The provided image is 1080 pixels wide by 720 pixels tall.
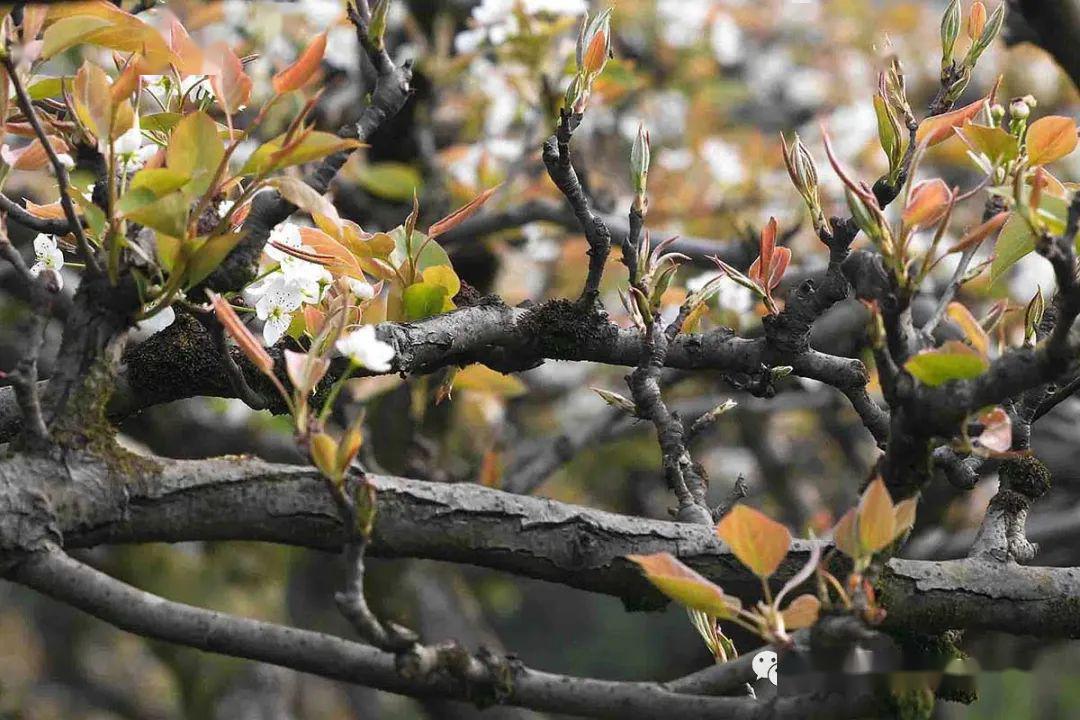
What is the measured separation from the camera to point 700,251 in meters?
2.35

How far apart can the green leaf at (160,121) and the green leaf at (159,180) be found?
233 millimetres

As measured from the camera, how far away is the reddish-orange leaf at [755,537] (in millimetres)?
965

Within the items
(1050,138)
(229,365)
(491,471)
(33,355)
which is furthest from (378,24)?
(491,471)

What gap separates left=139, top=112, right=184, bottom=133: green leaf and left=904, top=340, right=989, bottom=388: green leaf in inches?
32.6

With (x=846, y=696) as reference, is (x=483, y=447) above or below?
above

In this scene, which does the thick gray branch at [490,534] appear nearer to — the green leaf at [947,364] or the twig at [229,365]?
the twig at [229,365]

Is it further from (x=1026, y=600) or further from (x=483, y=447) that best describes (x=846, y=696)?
(x=483, y=447)

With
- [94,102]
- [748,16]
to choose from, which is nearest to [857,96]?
[748,16]

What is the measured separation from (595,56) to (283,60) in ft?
8.12

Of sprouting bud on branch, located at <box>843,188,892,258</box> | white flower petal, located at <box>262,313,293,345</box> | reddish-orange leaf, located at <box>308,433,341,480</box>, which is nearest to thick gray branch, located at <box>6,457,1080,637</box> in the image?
white flower petal, located at <box>262,313,293,345</box>

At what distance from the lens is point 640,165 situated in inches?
51.3

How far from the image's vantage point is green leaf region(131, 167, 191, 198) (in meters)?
1.02

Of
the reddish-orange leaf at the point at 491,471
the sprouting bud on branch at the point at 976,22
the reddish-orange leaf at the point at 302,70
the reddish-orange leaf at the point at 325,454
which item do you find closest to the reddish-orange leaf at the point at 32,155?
the reddish-orange leaf at the point at 302,70

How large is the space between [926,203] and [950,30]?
0.39 m
